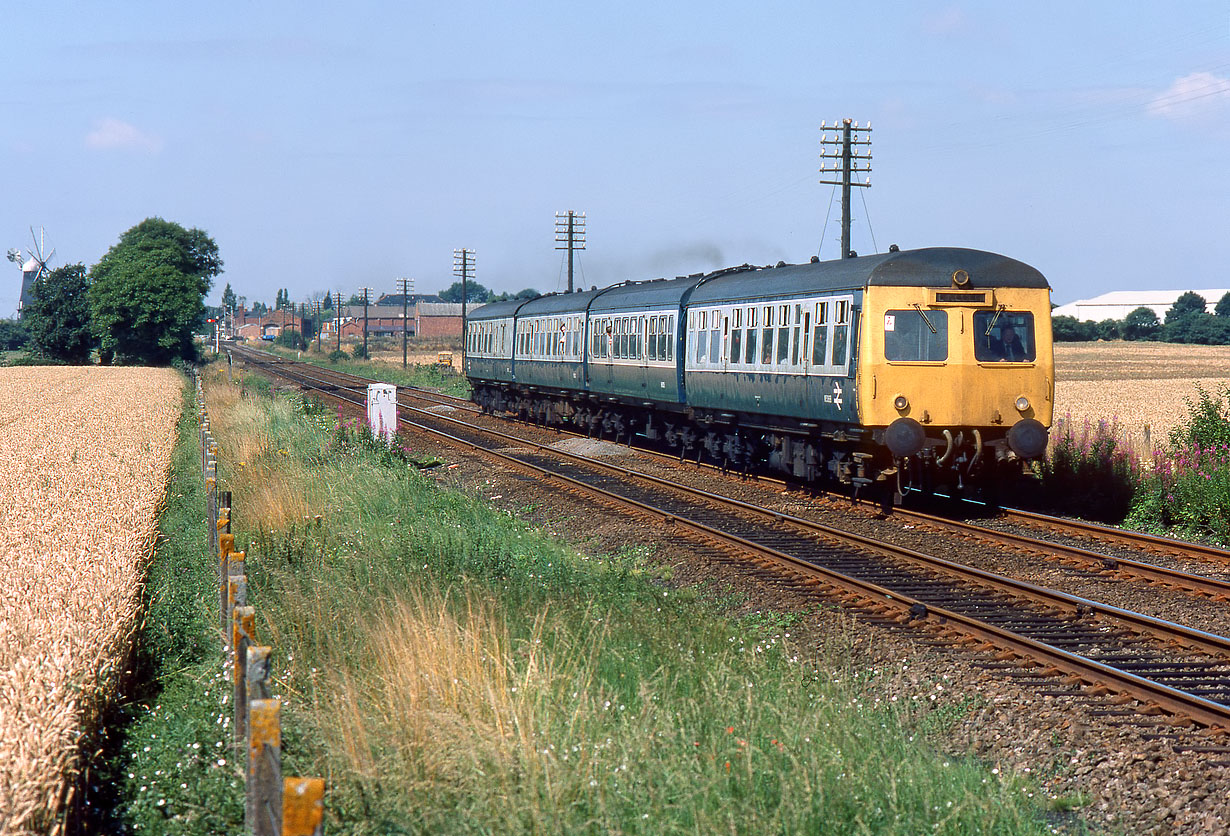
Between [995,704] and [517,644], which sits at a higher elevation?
[517,644]

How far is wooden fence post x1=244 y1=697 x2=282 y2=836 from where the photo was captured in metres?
3.64

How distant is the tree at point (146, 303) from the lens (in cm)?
7225

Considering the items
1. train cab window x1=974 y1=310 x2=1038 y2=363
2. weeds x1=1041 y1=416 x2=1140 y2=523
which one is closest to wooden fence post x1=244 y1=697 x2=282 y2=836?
train cab window x1=974 y1=310 x2=1038 y2=363

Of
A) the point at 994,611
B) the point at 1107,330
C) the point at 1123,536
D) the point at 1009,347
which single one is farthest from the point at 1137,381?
the point at 1107,330

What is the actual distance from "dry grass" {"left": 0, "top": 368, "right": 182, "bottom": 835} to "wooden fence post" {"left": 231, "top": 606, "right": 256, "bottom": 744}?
0.65 m

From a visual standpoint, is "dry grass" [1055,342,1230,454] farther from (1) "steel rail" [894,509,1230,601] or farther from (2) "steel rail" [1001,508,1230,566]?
(1) "steel rail" [894,509,1230,601]

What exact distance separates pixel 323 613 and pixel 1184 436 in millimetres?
13420

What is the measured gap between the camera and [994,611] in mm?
10312

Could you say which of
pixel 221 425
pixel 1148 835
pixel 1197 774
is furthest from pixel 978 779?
pixel 221 425

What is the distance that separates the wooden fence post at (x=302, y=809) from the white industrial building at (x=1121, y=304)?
167 m

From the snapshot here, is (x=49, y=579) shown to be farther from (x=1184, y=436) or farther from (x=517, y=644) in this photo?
(x=1184, y=436)

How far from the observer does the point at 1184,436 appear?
1669cm

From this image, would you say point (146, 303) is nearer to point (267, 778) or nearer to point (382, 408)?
point (382, 408)

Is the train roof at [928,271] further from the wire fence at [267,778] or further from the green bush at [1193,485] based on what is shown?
the wire fence at [267,778]
